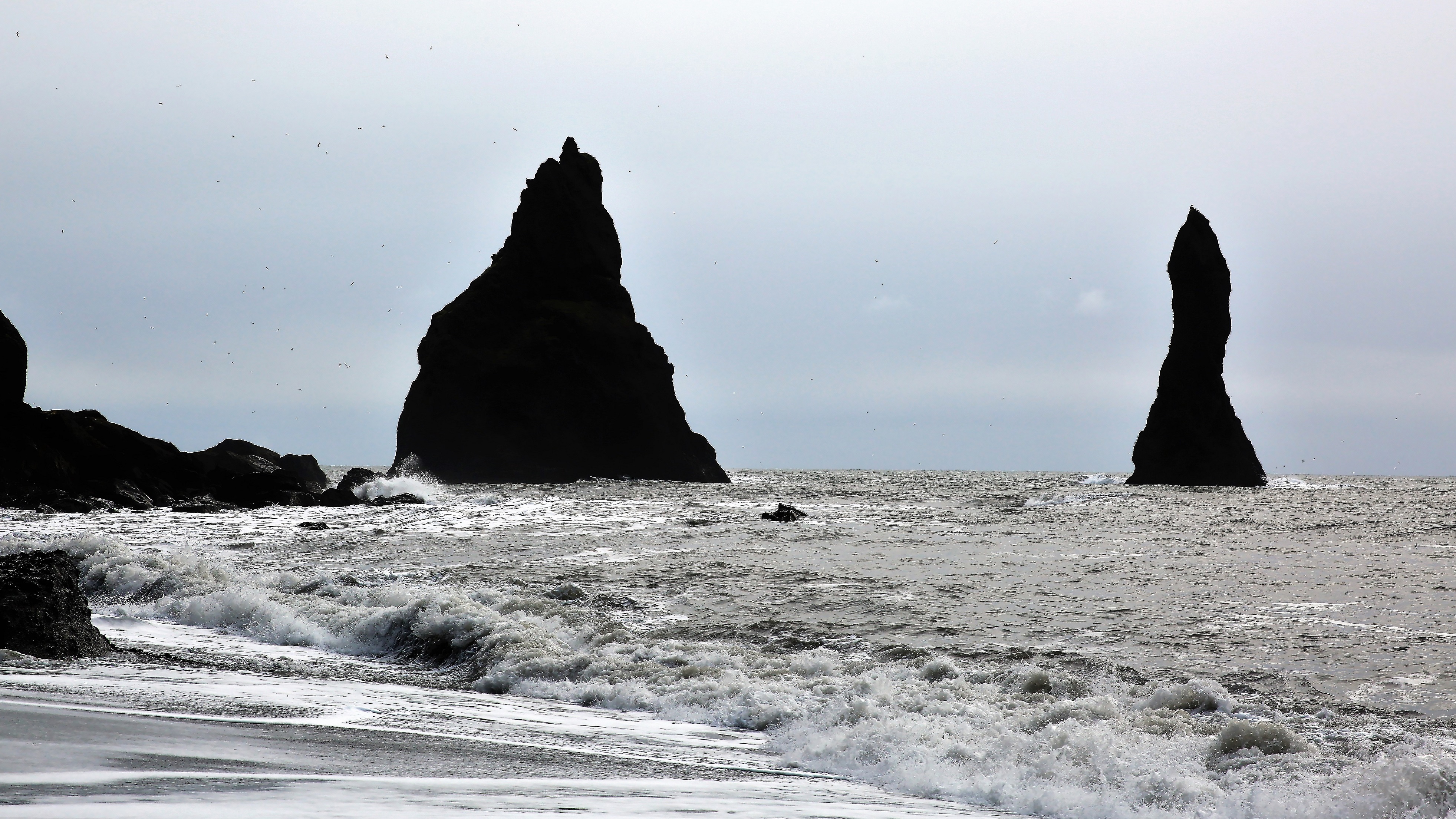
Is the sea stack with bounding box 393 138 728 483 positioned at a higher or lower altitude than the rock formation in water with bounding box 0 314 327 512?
higher

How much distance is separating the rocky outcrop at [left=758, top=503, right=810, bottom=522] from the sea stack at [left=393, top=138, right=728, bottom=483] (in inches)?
1540

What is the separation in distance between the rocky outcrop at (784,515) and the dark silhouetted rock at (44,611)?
20.8m

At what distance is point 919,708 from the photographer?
8141 millimetres

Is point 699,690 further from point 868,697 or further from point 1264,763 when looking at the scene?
point 1264,763

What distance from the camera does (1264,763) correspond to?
650cm

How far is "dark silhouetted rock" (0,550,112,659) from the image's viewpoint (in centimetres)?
818

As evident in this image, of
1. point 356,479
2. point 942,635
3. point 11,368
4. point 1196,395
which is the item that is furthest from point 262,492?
point 1196,395

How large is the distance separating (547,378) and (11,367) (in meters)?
38.9

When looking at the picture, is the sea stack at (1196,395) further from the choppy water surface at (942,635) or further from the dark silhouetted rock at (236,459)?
the dark silhouetted rock at (236,459)

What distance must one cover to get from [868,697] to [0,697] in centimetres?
605

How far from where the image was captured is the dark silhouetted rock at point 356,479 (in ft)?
146

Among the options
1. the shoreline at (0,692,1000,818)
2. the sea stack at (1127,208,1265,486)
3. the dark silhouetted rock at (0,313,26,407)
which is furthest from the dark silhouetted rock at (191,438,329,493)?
the sea stack at (1127,208,1265,486)

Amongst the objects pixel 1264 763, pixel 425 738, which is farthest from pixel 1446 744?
pixel 425 738

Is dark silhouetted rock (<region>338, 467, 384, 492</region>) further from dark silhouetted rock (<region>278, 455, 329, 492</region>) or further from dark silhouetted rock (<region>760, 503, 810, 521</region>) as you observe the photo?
dark silhouetted rock (<region>760, 503, 810, 521</region>)
